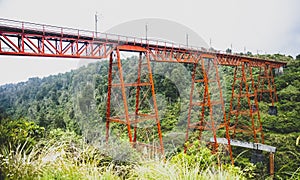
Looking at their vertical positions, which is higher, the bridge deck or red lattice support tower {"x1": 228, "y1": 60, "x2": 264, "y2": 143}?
the bridge deck

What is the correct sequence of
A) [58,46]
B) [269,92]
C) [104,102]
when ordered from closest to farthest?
1. [58,46]
2. [104,102]
3. [269,92]

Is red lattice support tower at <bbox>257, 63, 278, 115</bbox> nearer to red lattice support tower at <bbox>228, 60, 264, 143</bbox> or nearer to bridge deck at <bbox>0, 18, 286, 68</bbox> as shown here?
red lattice support tower at <bbox>228, 60, 264, 143</bbox>

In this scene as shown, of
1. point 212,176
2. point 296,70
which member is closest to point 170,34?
point 212,176

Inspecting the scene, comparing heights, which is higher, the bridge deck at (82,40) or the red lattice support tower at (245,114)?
the bridge deck at (82,40)

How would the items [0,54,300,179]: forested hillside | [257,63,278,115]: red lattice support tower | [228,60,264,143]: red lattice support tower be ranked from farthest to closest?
[257,63,278,115]: red lattice support tower < [0,54,300,179]: forested hillside < [228,60,264,143]: red lattice support tower

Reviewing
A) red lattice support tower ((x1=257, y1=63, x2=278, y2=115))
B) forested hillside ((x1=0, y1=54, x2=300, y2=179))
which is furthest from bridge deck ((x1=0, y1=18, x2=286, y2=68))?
red lattice support tower ((x1=257, y1=63, x2=278, y2=115))

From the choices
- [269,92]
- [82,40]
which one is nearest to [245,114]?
[269,92]

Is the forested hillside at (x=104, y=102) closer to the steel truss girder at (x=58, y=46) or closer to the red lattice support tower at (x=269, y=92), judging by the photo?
the red lattice support tower at (x=269, y=92)

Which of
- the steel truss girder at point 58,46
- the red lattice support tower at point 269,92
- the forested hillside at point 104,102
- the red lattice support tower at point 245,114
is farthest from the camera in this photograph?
the red lattice support tower at point 269,92

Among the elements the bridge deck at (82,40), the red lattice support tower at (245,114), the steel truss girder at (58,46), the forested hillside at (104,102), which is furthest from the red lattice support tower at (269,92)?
the steel truss girder at (58,46)

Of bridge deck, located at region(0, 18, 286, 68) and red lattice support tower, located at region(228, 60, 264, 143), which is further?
red lattice support tower, located at region(228, 60, 264, 143)

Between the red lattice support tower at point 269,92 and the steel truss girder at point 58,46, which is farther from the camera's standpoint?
the red lattice support tower at point 269,92

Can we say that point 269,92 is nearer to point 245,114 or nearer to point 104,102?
point 245,114

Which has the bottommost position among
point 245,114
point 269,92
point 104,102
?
point 245,114
